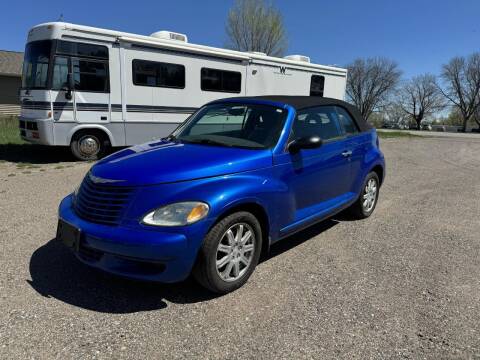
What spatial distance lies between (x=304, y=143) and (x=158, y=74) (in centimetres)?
738

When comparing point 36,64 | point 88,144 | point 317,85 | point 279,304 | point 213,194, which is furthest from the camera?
point 317,85

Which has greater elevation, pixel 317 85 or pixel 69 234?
pixel 317 85

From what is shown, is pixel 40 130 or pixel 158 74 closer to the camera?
pixel 40 130

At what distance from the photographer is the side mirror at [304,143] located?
374 centimetres

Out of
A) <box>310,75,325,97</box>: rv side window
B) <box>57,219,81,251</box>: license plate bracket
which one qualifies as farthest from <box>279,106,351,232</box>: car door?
<box>310,75,325,97</box>: rv side window

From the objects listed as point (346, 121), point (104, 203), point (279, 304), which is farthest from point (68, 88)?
point (279, 304)

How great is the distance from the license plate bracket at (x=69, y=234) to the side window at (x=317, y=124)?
7.24ft

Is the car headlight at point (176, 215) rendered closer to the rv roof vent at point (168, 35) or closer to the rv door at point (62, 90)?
the rv door at point (62, 90)

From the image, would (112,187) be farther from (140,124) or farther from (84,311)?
(140,124)

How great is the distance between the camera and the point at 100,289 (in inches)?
131

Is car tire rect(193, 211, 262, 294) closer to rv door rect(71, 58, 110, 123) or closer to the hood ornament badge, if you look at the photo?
the hood ornament badge

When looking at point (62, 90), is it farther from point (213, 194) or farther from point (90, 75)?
point (213, 194)

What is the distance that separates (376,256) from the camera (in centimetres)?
423

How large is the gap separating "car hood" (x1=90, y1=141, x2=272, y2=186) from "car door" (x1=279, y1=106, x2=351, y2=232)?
43 cm
